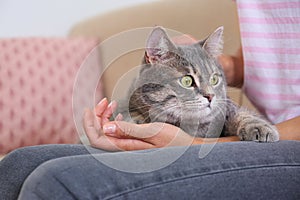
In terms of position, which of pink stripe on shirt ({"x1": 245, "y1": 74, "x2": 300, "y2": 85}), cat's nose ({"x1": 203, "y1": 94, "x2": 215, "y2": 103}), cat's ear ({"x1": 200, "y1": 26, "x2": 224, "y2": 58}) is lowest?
pink stripe on shirt ({"x1": 245, "y1": 74, "x2": 300, "y2": 85})

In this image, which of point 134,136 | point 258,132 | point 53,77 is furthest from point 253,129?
point 53,77

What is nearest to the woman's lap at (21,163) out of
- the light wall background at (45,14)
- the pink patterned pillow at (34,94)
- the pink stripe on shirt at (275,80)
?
the pink stripe on shirt at (275,80)

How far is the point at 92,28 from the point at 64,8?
232 millimetres

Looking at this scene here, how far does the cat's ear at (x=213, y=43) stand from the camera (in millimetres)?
1112

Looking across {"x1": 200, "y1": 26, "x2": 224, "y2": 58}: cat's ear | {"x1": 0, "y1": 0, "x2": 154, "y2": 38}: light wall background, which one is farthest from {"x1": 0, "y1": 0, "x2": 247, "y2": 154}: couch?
{"x1": 200, "y1": 26, "x2": 224, "y2": 58}: cat's ear

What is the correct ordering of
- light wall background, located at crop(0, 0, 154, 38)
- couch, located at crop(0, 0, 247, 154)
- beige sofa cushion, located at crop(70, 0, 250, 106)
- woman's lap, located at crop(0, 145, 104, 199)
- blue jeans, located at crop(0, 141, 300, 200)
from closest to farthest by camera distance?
1. blue jeans, located at crop(0, 141, 300, 200)
2. woman's lap, located at crop(0, 145, 104, 199)
3. beige sofa cushion, located at crop(70, 0, 250, 106)
4. couch, located at crop(0, 0, 247, 154)
5. light wall background, located at crop(0, 0, 154, 38)

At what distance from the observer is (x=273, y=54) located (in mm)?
1224

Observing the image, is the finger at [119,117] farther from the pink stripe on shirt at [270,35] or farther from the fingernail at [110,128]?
the pink stripe on shirt at [270,35]

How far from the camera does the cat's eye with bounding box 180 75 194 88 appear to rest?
3.41 feet

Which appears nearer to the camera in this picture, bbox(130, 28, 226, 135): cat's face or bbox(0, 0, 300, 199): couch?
bbox(130, 28, 226, 135): cat's face

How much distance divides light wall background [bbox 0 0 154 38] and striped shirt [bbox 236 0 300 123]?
4.04 feet

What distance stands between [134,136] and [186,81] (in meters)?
0.16

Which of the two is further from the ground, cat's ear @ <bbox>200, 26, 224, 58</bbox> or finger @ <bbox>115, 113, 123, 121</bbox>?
cat's ear @ <bbox>200, 26, 224, 58</bbox>

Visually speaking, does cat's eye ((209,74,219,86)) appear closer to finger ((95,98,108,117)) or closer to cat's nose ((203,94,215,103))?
cat's nose ((203,94,215,103))
